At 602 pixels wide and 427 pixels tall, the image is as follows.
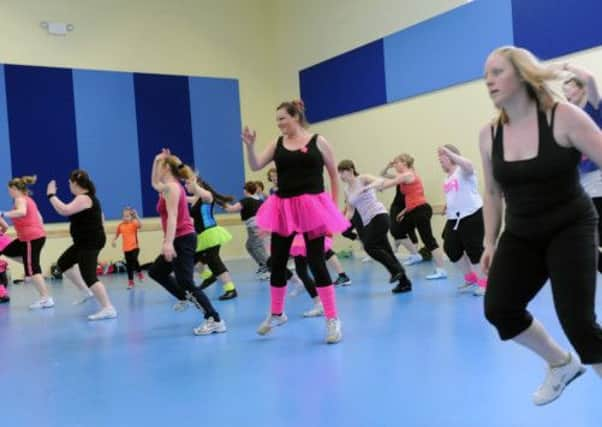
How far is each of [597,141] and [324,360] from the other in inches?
71.7

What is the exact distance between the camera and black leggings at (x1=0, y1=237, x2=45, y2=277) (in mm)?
6121

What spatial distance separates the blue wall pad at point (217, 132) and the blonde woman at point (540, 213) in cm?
964

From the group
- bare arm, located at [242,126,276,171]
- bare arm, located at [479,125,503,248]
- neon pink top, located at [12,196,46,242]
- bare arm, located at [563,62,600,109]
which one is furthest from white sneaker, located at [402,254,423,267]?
bare arm, located at [479,125,503,248]

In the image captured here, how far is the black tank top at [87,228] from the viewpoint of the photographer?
4.92 m

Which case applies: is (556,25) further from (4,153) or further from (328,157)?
(4,153)

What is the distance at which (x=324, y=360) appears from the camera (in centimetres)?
315

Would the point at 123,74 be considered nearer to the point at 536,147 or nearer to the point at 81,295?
the point at 81,295

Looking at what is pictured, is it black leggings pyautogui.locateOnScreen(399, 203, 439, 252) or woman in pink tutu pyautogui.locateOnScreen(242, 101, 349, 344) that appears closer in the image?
woman in pink tutu pyautogui.locateOnScreen(242, 101, 349, 344)

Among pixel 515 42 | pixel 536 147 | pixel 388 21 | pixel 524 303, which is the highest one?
pixel 388 21

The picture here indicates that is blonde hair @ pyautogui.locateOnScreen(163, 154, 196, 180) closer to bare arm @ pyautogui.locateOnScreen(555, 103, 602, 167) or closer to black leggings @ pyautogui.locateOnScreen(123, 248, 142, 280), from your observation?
bare arm @ pyautogui.locateOnScreen(555, 103, 602, 167)

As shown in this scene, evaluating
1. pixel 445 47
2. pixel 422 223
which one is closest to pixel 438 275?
pixel 422 223

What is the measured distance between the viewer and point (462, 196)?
16.0 feet

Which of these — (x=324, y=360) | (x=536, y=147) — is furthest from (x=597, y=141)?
(x=324, y=360)

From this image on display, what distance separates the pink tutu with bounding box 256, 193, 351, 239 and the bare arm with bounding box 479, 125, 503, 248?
59.1 inches
